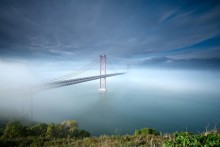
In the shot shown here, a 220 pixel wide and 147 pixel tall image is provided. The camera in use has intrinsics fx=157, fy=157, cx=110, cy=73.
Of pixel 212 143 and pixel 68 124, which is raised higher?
pixel 212 143

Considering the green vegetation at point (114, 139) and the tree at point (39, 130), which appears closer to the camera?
the green vegetation at point (114, 139)

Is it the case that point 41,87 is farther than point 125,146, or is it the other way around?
point 41,87

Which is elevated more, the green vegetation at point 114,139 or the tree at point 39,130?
the green vegetation at point 114,139

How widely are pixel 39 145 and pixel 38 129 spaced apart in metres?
9.21

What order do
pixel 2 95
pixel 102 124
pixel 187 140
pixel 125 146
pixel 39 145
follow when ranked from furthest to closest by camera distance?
pixel 102 124
pixel 2 95
pixel 39 145
pixel 125 146
pixel 187 140

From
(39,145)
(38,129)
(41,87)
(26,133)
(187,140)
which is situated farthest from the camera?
(41,87)

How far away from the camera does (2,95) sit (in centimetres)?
2922

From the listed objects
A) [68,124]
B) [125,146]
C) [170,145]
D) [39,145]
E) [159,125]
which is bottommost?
[159,125]

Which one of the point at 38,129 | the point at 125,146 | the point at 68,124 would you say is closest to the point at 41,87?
the point at 68,124

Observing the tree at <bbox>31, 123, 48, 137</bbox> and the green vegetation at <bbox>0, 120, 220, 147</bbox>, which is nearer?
the green vegetation at <bbox>0, 120, 220, 147</bbox>

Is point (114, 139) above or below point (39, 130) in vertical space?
above

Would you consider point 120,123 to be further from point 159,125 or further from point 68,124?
point 68,124

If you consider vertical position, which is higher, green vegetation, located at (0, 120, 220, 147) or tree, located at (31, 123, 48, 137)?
green vegetation, located at (0, 120, 220, 147)

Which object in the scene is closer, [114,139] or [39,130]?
[114,139]
